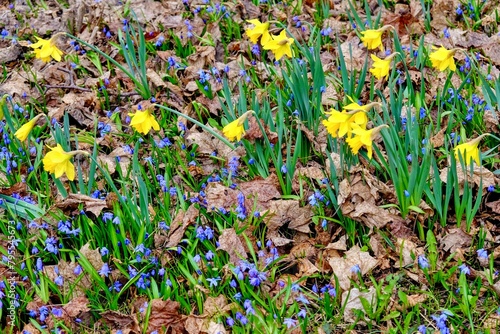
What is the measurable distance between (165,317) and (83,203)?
2.45 feet

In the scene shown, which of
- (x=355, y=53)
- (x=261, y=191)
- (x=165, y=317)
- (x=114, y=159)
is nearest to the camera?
(x=165, y=317)

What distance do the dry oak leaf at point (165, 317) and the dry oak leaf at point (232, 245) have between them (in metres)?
0.34

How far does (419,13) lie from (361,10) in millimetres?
420

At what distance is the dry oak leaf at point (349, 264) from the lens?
8.77ft

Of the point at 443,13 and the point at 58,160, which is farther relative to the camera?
the point at 443,13

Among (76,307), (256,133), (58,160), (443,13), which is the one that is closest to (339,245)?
(256,133)

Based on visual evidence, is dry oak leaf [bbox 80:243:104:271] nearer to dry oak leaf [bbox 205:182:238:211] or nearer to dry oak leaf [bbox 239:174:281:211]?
dry oak leaf [bbox 205:182:238:211]

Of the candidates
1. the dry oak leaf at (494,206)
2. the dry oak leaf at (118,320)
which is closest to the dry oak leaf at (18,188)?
the dry oak leaf at (118,320)

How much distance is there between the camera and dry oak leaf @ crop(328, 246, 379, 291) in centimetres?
267

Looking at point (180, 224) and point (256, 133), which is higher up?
point (256, 133)

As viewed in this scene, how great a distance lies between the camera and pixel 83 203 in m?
2.97

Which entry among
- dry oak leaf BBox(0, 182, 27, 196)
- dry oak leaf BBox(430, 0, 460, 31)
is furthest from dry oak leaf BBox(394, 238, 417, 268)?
dry oak leaf BBox(430, 0, 460, 31)

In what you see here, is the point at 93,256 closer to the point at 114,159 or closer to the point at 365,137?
the point at 114,159

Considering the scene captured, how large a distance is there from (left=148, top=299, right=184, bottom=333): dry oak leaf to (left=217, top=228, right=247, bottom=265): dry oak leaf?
13.6 inches
